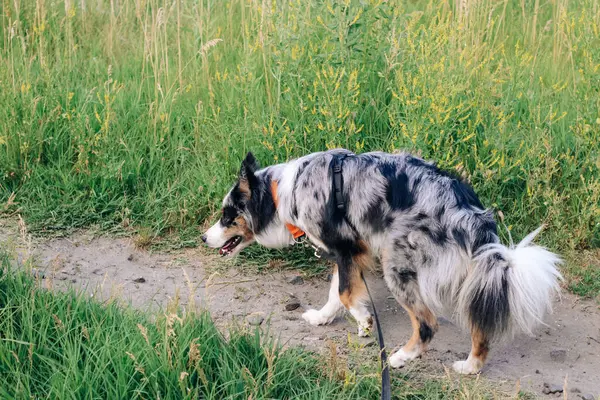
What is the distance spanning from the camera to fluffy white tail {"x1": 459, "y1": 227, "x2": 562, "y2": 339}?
12.0 ft

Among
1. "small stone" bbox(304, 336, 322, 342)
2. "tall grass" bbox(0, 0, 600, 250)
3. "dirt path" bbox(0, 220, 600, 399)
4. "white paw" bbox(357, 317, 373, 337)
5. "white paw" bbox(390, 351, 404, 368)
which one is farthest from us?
"tall grass" bbox(0, 0, 600, 250)

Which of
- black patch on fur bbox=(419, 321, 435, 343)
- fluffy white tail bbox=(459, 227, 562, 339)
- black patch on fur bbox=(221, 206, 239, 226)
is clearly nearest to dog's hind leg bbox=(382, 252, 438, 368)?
black patch on fur bbox=(419, 321, 435, 343)

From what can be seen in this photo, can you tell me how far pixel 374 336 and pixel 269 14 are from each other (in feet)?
8.43

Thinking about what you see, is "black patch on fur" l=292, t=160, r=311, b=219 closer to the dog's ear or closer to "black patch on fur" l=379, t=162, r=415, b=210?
the dog's ear

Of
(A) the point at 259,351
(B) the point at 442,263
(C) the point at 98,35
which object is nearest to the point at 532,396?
(B) the point at 442,263

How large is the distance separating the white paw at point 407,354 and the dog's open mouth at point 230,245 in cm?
130

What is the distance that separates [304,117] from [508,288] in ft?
6.87

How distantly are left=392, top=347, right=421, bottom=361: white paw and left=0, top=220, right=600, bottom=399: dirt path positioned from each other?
0.11 metres

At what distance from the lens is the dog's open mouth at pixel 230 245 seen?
469cm

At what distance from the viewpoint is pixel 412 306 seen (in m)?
4.01

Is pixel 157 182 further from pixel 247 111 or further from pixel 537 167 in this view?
pixel 537 167

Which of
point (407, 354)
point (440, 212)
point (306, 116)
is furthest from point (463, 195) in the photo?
point (306, 116)

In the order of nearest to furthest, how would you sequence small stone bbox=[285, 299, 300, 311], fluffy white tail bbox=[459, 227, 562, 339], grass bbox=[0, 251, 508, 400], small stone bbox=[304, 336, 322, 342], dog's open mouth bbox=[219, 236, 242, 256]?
grass bbox=[0, 251, 508, 400]
fluffy white tail bbox=[459, 227, 562, 339]
small stone bbox=[304, 336, 322, 342]
small stone bbox=[285, 299, 300, 311]
dog's open mouth bbox=[219, 236, 242, 256]

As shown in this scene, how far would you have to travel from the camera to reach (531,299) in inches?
144
